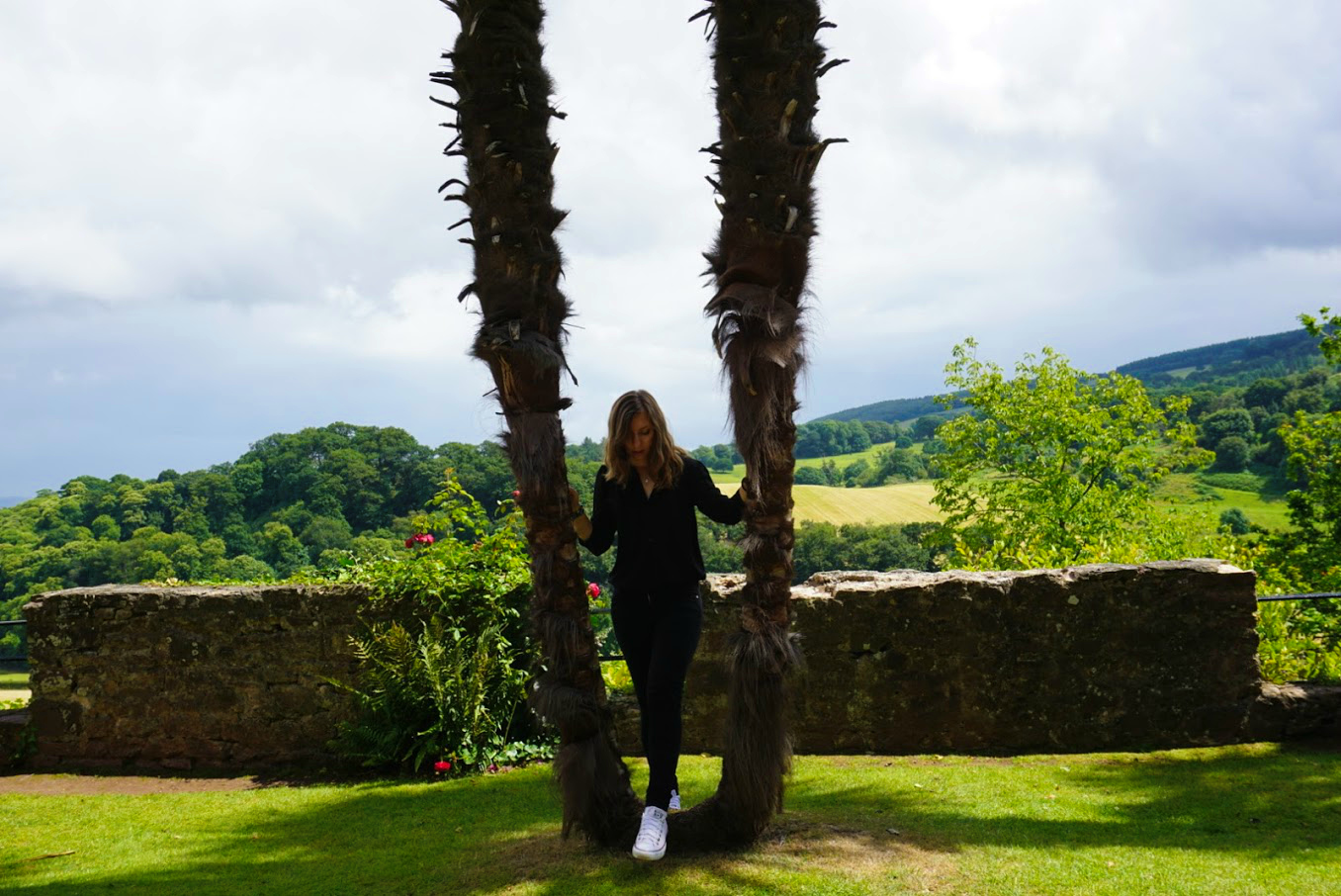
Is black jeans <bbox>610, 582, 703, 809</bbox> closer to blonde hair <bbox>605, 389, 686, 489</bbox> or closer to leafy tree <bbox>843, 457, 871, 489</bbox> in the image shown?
blonde hair <bbox>605, 389, 686, 489</bbox>

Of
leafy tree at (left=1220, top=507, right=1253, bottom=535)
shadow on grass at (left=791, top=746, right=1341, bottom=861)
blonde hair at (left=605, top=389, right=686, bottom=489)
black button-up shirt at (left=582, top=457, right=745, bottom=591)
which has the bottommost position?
leafy tree at (left=1220, top=507, right=1253, bottom=535)

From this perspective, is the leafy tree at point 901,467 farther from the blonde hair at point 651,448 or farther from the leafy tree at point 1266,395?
the blonde hair at point 651,448

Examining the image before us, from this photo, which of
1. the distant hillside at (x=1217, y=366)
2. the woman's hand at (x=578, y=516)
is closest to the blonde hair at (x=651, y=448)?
the woman's hand at (x=578, y=516)

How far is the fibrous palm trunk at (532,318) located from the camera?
4.31 m

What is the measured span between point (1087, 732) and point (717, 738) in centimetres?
268

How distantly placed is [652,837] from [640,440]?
1775 mm

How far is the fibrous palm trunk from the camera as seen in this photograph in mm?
4312

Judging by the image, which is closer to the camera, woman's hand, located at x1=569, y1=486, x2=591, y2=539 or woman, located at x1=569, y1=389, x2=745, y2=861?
woman, located at x1=569, y1=389, x2=745, y2=861

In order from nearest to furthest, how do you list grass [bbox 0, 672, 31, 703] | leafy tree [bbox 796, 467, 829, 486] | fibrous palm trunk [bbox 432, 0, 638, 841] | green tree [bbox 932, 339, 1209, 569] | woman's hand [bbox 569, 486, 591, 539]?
fibrous palm trunk [bbox 432, 0, 638, 841] → woman's hand [bbox 569, 486, 591, 539] → grass [bbox 0, 672, 31, 703] → green tree [bbox 932, 339, 1209, 569] → leafy tree [bbox 796, 467, 829, 486]

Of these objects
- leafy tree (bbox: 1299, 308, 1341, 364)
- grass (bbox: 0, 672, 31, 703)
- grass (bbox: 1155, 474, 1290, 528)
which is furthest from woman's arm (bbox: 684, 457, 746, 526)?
grass (bbox: 1155, 474, 1290, 528)

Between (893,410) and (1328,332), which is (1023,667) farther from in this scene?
(893,410)

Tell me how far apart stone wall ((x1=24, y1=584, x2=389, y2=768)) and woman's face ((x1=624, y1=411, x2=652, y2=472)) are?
12.9 feet

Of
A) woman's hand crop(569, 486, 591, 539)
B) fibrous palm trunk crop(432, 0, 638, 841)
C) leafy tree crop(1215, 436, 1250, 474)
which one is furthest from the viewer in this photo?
leafy tree crop(1215, 436, 1250, 474)

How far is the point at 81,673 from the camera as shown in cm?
778
